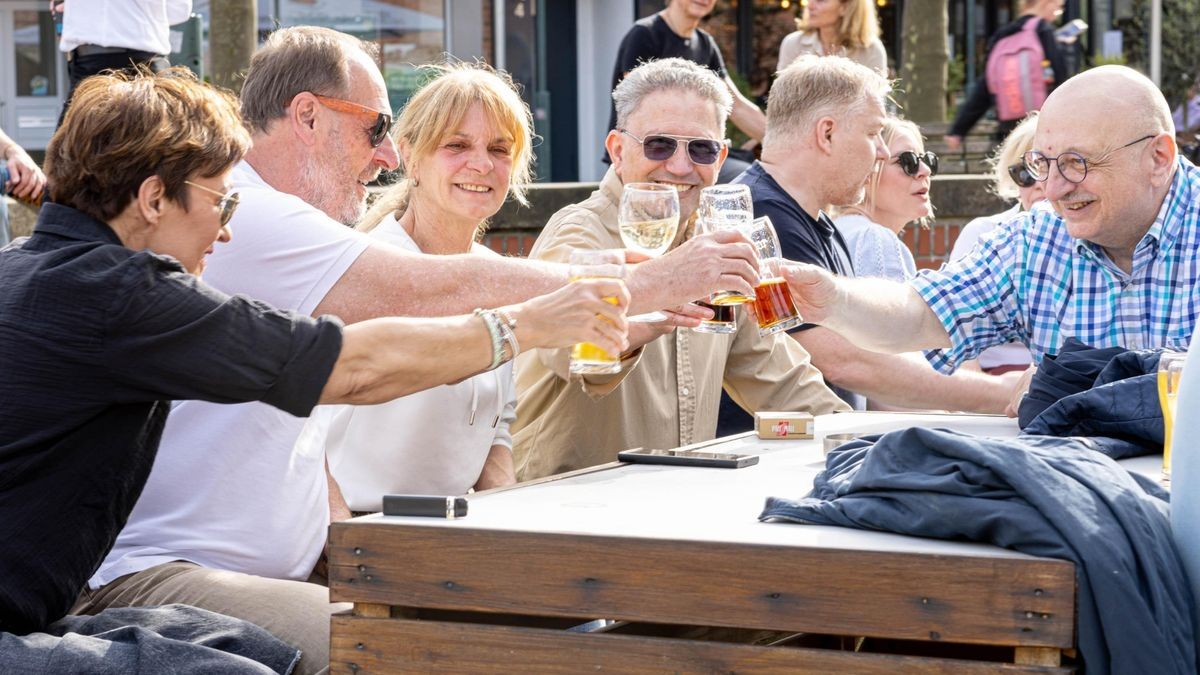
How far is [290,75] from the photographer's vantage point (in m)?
A: 3.54

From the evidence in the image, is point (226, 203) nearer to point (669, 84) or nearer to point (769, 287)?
point (769, 287)

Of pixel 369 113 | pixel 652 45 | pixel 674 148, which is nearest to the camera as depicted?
pixel 369 113

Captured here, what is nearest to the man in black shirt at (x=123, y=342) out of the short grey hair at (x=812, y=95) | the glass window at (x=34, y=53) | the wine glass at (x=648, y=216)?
the wine glass at (x=648, y=216)

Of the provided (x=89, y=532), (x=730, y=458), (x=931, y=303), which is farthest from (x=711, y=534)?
(x=931, y=303)

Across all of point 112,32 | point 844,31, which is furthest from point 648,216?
point 844,31

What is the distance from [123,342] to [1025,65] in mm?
7544

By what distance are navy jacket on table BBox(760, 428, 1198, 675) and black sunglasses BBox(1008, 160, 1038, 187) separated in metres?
3.54

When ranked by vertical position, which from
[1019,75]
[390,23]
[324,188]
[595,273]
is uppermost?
[390,23]

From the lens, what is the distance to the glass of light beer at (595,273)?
2811mm

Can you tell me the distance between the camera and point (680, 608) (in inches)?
85.9

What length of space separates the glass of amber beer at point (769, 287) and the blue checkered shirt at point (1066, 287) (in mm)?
791

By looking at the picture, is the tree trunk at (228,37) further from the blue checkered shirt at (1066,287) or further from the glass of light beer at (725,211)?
the glass of light beer at (725,211)

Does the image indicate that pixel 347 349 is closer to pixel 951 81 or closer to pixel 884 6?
pixel 951 81

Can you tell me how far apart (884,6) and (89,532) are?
1679 centimetres
